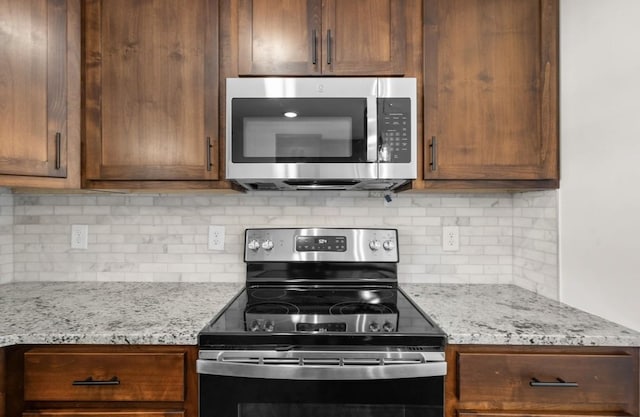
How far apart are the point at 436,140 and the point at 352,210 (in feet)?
1.80

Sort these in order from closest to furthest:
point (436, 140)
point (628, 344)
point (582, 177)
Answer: point (628, 344), point (582, 177), point (436, 140)

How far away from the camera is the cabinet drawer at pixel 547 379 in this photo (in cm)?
113

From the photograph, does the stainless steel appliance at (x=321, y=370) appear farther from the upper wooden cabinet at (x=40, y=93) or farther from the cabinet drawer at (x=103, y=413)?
the upper wooden cabinet at (x=40, y=93)

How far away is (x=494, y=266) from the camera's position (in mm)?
1863

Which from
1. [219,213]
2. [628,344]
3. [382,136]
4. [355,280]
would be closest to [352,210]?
[355,280]

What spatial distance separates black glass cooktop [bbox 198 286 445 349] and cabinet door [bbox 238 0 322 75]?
0.92 meters

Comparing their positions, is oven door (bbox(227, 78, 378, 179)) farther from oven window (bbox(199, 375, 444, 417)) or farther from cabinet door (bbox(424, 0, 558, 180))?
oven window (bbox(199, 375, 444, 417))

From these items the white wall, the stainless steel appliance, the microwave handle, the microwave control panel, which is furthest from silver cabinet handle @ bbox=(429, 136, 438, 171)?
the stainless steel appliance

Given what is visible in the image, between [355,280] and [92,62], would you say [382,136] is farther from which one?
[92,62]

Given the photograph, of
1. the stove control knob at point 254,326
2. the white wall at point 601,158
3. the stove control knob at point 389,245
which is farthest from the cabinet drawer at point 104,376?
the white wall at point 601,158

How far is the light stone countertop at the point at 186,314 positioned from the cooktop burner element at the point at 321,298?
8 cm

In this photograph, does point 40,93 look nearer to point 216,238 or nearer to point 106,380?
point 216,238

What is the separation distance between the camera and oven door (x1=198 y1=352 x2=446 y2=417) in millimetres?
1119

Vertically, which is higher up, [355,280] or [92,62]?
[92,62]
